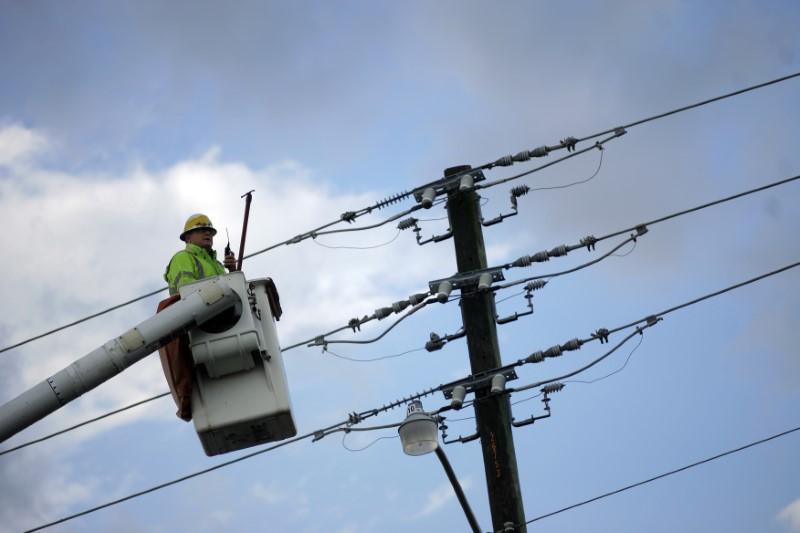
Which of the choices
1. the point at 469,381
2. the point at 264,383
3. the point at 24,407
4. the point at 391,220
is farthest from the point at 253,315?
the point at 391,220

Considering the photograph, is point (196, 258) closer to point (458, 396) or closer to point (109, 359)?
point (109, 359)

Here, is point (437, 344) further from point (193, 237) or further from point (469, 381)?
point (193, 237)

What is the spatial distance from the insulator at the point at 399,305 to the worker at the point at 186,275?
3.11 m

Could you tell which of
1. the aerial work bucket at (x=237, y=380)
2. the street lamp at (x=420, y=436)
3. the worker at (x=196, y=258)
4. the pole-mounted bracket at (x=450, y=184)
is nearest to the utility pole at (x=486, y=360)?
the pole-mounted bracket at (x=450, y=184)

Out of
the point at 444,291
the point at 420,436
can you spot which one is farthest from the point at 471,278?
the point at 420,436

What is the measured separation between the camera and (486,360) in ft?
46.0

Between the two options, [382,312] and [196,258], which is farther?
[382,312]

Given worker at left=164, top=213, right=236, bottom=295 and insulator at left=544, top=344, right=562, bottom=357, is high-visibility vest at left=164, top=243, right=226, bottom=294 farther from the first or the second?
insulator at left=544, top=344, right=562, bottom=357

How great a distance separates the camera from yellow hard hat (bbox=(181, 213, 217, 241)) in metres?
12.1

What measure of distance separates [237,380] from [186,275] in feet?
3.92

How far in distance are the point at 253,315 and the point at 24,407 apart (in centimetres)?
169

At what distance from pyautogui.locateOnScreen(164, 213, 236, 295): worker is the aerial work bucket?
832 mm

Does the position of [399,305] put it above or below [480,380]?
above

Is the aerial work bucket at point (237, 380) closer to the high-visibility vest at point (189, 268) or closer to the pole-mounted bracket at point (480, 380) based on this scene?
the high-visibility vest at point (189, 268)
